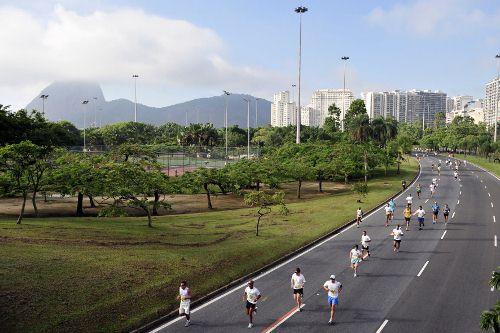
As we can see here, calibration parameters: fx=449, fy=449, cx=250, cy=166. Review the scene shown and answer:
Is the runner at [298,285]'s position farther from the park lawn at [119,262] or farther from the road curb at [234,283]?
the park lawn at [119,262]

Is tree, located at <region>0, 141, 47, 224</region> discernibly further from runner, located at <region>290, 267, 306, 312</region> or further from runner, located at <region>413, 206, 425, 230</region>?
runner, located at <region>413, 206, 425, 230</region>

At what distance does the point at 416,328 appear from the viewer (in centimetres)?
1571

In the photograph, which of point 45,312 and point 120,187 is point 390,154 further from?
point 45,312

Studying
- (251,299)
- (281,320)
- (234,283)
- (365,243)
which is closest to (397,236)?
(365,243)

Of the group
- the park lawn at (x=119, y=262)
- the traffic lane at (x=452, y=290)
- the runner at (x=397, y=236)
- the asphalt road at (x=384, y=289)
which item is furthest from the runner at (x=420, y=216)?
the runner at (x=397, y=236)

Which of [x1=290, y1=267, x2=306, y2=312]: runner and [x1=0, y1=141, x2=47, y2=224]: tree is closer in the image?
[x1=290, y1=267, x2=306, y2=312]: runner

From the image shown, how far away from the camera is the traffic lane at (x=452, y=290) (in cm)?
1623

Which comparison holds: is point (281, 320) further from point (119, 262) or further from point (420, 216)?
point (420, 216)

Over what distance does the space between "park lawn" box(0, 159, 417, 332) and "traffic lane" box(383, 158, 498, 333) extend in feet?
25.3

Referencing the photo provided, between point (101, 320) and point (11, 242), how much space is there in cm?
1054

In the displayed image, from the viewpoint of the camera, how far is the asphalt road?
16141 mm

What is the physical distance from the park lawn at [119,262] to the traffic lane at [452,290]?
773 cm

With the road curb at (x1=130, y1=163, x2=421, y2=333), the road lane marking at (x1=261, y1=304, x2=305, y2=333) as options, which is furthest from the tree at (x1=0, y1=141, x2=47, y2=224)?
the road lane marking at (x1=261, y1=304, x2=305, y2=333)

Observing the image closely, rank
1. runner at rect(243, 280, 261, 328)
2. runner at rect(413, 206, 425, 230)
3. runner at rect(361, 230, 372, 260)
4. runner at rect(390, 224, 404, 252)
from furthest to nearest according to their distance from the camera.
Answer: runner at rect(413, 206, 425, 230) → runner at rect(390, 224, 404, 252) → runner at rect(361, 230, 372, 260) → runner at rect(243, 280, 261, 328)
